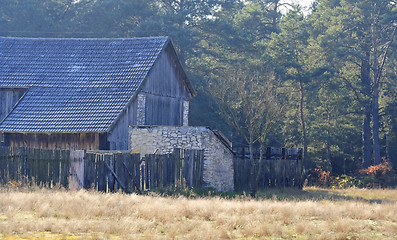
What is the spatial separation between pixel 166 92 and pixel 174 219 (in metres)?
17.5

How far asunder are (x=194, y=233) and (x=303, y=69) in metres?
30.6

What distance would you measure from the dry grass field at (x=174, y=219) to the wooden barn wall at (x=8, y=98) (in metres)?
12.8

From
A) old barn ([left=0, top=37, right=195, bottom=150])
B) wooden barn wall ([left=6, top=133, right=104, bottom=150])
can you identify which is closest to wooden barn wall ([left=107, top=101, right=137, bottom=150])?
old barn ([left=0, top=37, right=195, bottom=150])

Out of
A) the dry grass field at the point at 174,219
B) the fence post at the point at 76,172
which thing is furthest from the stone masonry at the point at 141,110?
the dry grass field at the point at 174,219

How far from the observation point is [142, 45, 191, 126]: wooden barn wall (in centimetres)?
2902

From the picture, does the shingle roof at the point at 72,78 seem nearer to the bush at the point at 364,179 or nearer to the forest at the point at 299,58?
the forest at the point at 299,58

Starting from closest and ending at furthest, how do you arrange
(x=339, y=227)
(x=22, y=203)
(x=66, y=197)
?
(x=339, y=227), (x=22, y=203), (x=66, y=197)

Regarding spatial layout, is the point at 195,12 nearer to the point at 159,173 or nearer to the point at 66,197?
the point at 159,173

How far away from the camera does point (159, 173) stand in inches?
827

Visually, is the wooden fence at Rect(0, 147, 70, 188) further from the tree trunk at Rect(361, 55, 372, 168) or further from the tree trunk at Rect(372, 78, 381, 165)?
the tree trunk at Rect(361, 55, 372, 168)

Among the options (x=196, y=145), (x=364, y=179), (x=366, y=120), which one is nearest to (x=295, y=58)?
(x=366, y=120)

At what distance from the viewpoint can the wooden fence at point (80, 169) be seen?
771 inches

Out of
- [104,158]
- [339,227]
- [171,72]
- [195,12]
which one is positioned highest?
[195,12]

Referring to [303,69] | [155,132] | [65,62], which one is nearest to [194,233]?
[155,132]
